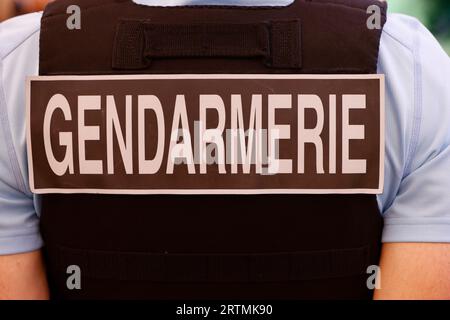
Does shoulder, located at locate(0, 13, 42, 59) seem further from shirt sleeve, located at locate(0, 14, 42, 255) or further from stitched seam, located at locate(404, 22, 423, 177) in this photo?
stitched seam, located at locate(404, 22, 423, 177)

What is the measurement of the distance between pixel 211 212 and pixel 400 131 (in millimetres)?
305

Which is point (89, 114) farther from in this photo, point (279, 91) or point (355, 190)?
point (355, 190)

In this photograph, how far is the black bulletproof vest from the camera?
918 mm

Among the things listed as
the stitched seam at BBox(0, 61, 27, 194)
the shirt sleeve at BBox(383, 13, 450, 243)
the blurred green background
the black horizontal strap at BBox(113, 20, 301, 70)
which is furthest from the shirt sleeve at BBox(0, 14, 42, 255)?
the blurred green background

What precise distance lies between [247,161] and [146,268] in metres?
0.24

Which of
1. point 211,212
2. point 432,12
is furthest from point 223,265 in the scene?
point 432,12

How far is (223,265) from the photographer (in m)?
0.98

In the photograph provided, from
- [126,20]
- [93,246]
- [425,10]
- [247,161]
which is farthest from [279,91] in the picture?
[425,10]

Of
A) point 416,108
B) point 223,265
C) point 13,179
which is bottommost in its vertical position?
point 223,265

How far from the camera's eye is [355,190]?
0.93m

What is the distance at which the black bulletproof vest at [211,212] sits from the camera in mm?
918

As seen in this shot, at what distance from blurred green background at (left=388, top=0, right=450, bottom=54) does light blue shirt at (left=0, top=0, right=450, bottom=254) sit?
257 cm

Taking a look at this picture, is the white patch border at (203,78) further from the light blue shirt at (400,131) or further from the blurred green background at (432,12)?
the blurred green background at (432,12)

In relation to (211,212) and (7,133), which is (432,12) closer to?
(211,212)
